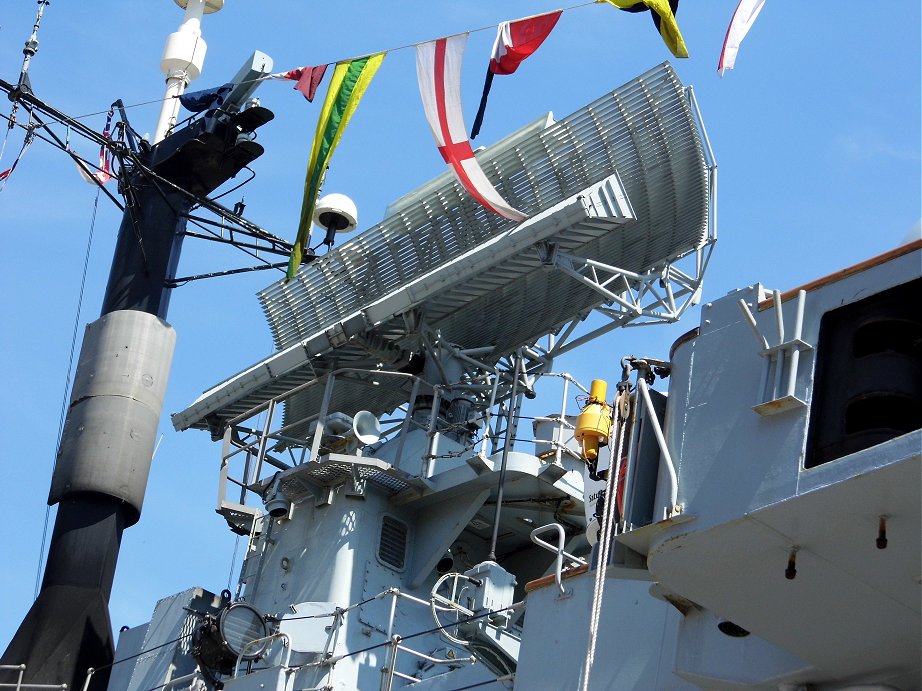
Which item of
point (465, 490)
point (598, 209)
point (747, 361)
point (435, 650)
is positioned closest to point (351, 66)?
point (598, 209)

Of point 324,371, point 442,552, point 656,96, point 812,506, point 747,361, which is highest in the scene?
point 656,96

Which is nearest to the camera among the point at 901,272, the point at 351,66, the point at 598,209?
the point at 901,272

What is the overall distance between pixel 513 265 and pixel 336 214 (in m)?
4.22

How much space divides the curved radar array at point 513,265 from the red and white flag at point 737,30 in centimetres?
173

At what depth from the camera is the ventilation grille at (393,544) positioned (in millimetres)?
17578

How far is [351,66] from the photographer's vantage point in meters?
18.1

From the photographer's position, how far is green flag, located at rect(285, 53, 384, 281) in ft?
59.1

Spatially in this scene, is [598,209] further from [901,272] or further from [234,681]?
[901,272]

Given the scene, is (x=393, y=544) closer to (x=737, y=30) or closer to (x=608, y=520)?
(x=737, y=30)

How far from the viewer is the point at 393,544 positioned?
17703 millimetres

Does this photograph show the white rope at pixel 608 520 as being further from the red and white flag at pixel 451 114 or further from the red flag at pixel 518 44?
the red flag at pixel 518 44

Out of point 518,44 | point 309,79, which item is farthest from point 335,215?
point 518,44

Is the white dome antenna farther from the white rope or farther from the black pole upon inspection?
the white rope

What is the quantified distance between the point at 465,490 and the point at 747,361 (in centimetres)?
885
